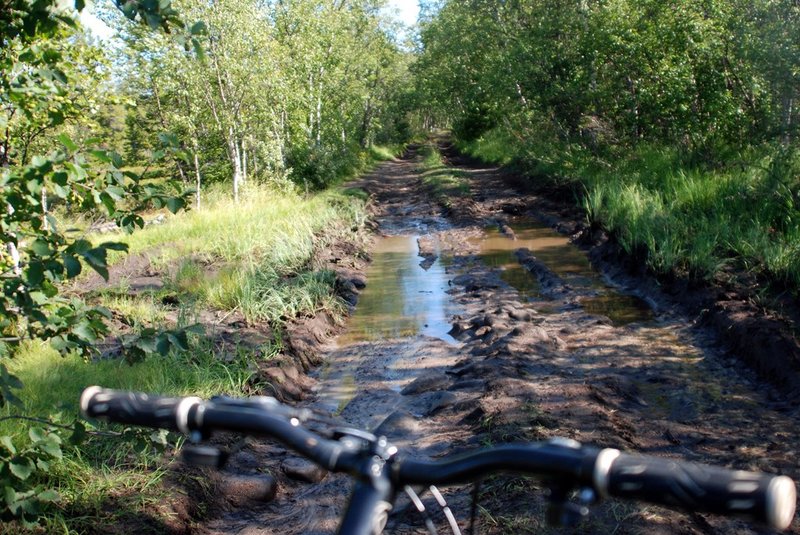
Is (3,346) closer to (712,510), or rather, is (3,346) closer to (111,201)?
(111,201)

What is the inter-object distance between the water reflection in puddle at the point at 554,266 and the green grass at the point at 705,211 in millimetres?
767

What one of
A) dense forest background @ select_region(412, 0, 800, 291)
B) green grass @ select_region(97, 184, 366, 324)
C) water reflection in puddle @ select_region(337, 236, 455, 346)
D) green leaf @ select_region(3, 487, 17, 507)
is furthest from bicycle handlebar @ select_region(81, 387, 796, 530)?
dense forest background @ select_region(412, 0, 800, 291)

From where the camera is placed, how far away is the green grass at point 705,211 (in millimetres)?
9766

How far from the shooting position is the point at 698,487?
3.83 feet

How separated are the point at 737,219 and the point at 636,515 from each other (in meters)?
8.16

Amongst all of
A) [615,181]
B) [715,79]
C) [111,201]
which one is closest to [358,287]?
[615,181]

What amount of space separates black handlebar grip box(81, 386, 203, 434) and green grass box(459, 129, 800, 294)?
8.28m

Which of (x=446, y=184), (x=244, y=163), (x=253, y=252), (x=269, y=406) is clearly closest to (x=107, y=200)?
(x=269, y=406)

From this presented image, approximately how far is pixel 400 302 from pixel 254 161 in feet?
37.8

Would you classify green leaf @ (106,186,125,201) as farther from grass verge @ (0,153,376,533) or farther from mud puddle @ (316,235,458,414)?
mud puddle @ (316,235,458,414)

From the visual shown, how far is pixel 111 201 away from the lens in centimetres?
322

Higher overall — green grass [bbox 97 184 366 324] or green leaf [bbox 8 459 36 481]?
green leaf [bbox 8 459 36 481]

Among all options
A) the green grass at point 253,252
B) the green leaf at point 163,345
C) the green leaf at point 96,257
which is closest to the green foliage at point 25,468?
the green leaf at point 163,345

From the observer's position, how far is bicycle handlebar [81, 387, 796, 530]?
3.68 ft
